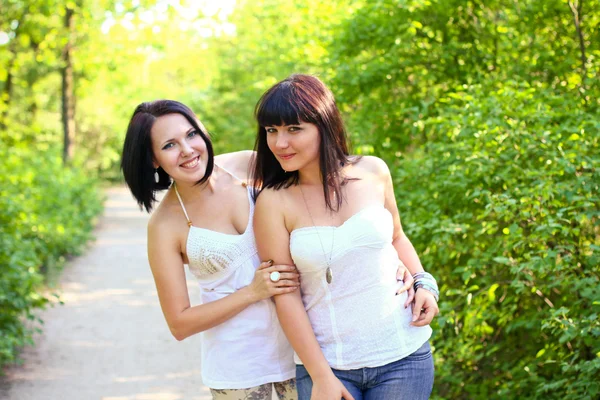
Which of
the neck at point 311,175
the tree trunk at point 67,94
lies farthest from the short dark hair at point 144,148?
the tree trunk at point 67,94

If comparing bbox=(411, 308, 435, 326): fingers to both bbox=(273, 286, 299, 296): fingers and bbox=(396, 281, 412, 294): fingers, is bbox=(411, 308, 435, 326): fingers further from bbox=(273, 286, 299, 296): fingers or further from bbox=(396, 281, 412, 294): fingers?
bbox=(273, 286, 299, 296): fingers

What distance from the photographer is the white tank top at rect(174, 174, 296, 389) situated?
9.13 ft

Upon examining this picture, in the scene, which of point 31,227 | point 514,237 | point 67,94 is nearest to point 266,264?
point 514,237

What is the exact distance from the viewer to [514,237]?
371 cm

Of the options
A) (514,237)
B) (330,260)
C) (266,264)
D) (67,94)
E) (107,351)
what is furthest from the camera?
(67,94)

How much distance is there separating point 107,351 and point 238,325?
5074 mm

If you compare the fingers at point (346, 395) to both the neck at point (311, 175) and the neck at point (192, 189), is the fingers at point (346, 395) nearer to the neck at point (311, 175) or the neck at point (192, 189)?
the neck at point (311, 175)

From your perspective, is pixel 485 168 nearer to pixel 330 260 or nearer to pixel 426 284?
pixel 426 284

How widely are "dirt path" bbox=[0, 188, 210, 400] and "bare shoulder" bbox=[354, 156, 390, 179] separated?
389 cm

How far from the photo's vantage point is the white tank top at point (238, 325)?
9.13 ft

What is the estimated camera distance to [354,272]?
2445 mm

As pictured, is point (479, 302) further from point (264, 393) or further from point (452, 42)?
point (452, 42)

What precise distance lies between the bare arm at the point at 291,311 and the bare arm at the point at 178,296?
200mm

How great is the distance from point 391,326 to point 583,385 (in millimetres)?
1471
